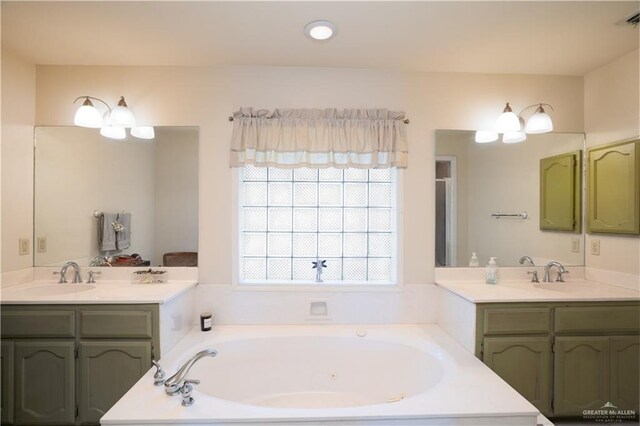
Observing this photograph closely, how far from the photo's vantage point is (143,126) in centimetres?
232

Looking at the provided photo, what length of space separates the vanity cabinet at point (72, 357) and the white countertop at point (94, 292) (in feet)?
0.13

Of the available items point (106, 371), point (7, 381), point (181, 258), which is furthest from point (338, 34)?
point (7, 381)

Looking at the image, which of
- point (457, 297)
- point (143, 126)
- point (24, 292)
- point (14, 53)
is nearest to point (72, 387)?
point (24, 292)

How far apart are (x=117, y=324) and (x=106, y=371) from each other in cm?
28

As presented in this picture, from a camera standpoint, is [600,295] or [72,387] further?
[600,295]

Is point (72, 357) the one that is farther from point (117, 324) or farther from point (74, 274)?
point (74, 274)

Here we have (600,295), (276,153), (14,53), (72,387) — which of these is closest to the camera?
(72,387)

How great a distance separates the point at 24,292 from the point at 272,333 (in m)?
1.63

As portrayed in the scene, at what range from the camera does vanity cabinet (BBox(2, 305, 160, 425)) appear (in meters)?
→ 1.83

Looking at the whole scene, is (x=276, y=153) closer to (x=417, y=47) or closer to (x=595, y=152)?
(x=417, y=47)

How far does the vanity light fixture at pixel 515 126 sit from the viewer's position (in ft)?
7.38

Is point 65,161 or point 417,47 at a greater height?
point 417,47

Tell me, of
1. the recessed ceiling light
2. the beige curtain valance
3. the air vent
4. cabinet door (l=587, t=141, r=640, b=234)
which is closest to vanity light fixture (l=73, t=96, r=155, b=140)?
the beige curtain valance

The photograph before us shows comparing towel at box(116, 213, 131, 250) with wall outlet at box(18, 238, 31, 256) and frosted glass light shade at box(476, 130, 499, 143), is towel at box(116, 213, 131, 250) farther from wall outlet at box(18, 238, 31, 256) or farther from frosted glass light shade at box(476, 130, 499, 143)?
frosted glass light shade at box(476, 130, 499, 143)
